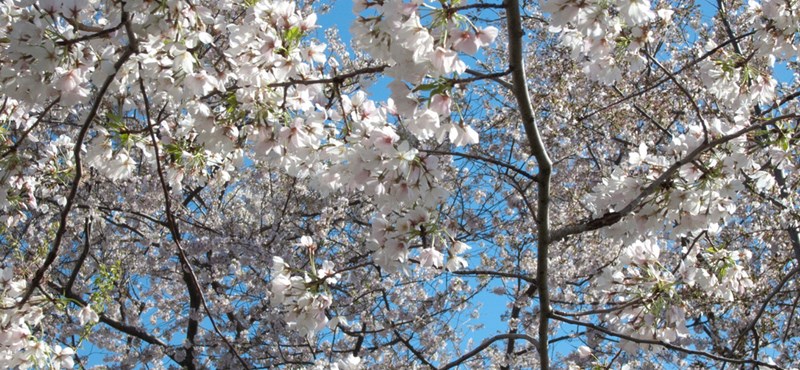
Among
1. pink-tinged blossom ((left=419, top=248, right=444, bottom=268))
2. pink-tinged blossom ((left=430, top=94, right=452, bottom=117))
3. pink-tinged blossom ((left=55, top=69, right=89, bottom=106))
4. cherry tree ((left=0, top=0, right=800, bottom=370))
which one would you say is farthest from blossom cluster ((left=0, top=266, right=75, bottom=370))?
pink-tinged blossom ((left=430, top=94, right=452, bottom=117))

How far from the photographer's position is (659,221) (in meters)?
2.73

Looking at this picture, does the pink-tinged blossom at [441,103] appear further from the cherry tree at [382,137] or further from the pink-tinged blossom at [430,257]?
the pink-tinged blossom at [430,257]

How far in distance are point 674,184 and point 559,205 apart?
5489 millimetres

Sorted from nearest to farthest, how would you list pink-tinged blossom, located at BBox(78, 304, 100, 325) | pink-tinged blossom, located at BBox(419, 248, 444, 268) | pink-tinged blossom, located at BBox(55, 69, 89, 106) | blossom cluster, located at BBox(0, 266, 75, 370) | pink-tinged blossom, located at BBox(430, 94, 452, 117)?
pink-tinged blossom, located at BBox(430, 94, 452, 117), pink-tinged blossom, located at BBox(55, 69, 89, 106), pink-tinged blossom, located at BBox(419, 248, 444, 268), blossom cluster, located at BBox(0, 266, 75, 370), pink-tinged blossom, located at BBox(78, 304, 100, 325)

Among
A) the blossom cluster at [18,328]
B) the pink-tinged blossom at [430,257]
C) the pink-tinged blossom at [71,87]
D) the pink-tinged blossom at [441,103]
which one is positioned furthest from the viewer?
the blossom cluster at [18,328]

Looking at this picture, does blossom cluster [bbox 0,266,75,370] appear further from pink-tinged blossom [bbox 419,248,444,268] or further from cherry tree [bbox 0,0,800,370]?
pink-tinged blossom [bbox 419,248,444,268]

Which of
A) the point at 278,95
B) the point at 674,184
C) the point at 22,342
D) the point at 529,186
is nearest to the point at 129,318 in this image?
the point at 529,186

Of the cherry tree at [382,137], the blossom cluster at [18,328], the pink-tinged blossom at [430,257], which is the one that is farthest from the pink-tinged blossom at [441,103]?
the blossom cluster at [18,328]

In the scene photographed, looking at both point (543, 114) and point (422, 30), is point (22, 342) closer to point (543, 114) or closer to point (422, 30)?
point (422, 30)

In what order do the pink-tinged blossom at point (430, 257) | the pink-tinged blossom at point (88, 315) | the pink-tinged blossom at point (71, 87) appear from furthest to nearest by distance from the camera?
1. the pink-tinged blossom at point (88, 315)
2. the pink-tinged blossom at point (430, 257)
3. the pink-tinged blossom at point (71, 87)

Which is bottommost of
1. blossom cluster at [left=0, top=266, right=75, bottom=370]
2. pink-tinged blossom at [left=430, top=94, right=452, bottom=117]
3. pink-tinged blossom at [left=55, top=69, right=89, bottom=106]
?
pink-tinged blossom at [left=430, top=94, right=452, bottom=117]

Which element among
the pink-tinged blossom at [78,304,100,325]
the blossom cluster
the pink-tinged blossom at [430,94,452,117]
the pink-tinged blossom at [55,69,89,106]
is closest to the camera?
the pink-tinged blossom at [430,94,452,117]

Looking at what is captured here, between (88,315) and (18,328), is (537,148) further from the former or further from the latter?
(88,315)

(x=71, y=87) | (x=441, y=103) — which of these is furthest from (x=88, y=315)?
(x=441, y=103)
